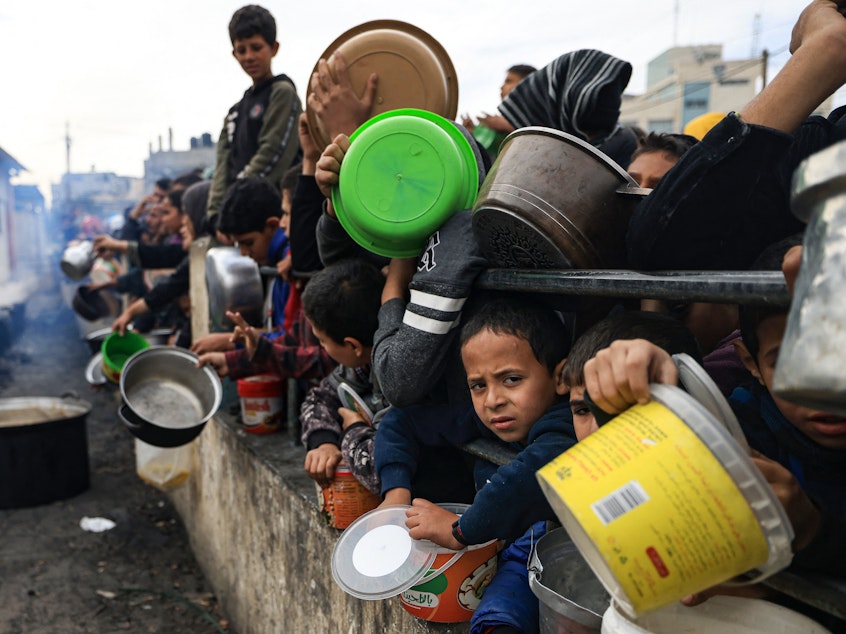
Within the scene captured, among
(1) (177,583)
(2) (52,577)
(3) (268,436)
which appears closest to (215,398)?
(3) (268,436)

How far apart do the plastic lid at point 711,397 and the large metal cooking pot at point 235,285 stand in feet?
11.3

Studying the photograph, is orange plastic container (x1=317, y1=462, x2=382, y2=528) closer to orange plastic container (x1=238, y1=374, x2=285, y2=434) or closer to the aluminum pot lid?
the aluminum pot lid

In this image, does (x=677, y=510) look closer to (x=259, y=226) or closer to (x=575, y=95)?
(x=575, y=95)

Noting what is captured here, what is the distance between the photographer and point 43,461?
20.3 ft

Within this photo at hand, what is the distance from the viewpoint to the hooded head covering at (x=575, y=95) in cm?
Answer: 267

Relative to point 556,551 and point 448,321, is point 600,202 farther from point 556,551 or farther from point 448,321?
point 556,551

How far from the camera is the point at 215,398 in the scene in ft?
12.7

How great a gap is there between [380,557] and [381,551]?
0.06 feet

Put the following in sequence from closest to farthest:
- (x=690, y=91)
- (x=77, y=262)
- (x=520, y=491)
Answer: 1. (x=520, y=491)
2. (x=77, y=262)
3. (x=690, y=91)

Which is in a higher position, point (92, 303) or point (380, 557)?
point (380, 557)

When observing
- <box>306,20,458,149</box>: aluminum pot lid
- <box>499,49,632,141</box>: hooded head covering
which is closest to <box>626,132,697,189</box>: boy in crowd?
<box>499,49,632,141</box>: hooded head covering

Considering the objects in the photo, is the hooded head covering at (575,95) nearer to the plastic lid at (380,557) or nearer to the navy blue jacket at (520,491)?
the navy blue jacket at (520,491)

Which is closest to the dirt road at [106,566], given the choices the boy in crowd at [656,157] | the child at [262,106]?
the child at [262,106]

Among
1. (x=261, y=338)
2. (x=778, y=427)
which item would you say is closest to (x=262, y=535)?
(x=261, y=338)
